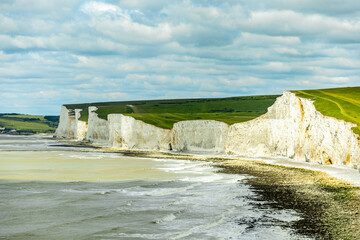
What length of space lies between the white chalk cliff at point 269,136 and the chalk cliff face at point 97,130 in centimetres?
2388

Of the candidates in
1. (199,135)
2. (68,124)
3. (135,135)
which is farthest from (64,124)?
(199,135)

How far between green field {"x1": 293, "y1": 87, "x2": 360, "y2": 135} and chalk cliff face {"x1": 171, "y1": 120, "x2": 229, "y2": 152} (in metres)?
19.3

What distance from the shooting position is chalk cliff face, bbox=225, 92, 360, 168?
42344mm

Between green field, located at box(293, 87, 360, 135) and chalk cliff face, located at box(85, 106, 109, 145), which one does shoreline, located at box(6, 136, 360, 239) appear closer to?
green field, located at box(293, 87, 360, 135)

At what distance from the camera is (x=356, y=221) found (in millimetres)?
19812

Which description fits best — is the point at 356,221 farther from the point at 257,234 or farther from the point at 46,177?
the point at 46,177

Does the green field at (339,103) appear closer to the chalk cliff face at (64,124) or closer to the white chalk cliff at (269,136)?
the white chalk cliff at (269,136)

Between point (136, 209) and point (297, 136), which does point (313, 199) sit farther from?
point (297, 136)

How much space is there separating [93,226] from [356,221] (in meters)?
12.6

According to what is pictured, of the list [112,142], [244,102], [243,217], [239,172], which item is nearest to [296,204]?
[243,217]

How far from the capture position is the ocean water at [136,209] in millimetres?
18516

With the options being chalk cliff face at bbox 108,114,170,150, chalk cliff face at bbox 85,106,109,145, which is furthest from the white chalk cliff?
chalk cliff face at bbox 85,106,109,145

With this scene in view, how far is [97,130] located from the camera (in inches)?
5034

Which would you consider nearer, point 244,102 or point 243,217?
point 243,217
